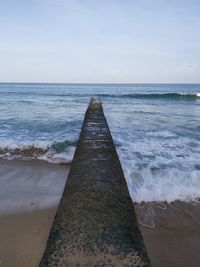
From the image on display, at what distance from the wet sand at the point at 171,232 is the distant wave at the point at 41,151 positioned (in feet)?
9.01

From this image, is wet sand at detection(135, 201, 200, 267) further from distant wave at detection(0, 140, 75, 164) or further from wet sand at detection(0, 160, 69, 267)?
distant wave at detection(0, 140, 75, 164)

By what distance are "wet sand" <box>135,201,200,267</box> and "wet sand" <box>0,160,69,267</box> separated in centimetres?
124

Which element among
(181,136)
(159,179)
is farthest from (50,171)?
(181,136)

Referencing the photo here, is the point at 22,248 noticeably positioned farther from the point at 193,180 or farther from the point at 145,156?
the point at 145,156

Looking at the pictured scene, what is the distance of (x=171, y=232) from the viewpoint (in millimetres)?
3283

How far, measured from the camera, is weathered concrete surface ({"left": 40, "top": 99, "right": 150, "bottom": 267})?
2.15 meters

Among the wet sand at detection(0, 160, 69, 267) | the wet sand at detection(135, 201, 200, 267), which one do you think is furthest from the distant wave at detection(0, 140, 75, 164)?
the wet sand at detection(135, 201, 200, 267)

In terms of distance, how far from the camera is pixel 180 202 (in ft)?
13.3

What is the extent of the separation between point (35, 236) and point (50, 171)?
92.4 inches

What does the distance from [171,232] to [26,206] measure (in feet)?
6.78

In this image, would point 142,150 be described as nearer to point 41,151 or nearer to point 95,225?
point 41,151

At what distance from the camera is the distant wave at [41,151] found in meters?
6.28

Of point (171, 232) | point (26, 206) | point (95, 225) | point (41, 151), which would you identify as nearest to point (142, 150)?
point (41, 151)

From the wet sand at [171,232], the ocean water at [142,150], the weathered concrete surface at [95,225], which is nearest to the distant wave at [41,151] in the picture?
the ocean water at [142,150]
